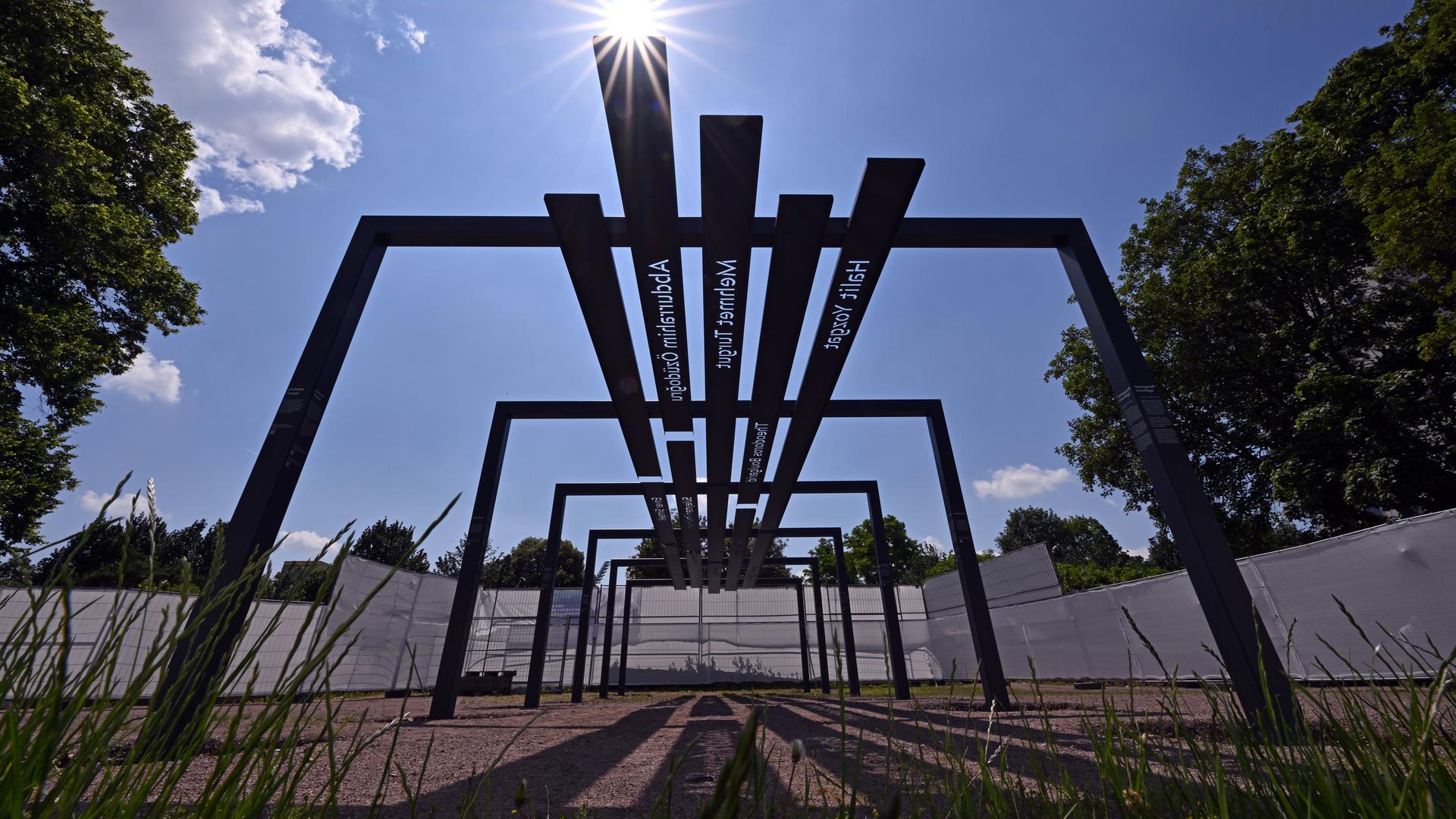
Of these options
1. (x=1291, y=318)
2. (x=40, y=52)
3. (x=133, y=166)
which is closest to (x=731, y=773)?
(x=40, y=52)

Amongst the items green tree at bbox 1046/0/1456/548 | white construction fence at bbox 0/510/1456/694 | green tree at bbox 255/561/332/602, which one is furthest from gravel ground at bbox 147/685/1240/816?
green tree at bbox 1046/0/1456/548

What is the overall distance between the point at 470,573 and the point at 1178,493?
342 inches

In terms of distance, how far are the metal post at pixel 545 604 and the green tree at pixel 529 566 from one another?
46.9 metres

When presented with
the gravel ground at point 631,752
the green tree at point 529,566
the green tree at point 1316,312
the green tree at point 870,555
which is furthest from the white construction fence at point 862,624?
the green tree at point 529,566

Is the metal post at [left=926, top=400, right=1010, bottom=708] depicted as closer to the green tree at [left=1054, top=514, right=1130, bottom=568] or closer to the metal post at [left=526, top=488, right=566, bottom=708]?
A: the metal post at [left=526, top=488, right=566, bottom=708]

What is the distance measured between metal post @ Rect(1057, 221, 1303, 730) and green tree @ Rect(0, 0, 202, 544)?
19.4 metres

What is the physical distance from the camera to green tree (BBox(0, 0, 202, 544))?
13.4 m

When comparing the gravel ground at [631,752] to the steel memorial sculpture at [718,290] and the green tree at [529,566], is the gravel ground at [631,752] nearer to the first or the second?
the steel memorial sculpture at [718,290]

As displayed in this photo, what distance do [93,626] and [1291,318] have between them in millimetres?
33478

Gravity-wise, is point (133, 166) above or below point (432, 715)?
above

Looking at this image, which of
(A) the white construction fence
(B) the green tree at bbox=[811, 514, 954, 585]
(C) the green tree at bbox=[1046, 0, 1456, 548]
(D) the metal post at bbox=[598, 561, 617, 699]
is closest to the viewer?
(A) the white construction fence

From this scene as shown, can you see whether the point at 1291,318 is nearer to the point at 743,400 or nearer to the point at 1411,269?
the point at 1411,269

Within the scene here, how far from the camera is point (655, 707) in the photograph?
12008 mm

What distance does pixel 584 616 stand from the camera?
15891 millimetres
